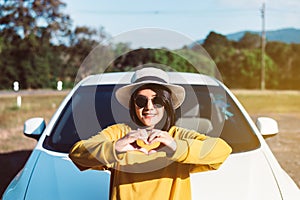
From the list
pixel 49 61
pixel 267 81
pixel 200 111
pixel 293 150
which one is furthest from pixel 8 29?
pixel 200 111

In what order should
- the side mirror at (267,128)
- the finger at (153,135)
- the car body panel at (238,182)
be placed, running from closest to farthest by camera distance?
the finger at (153,135), the car body panel at (238,182), the side mirror at (267,128)

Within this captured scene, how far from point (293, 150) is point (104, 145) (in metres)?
7.85

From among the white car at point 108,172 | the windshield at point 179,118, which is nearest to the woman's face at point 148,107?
the white car at point 108,172

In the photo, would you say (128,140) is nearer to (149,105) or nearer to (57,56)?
(149,105)

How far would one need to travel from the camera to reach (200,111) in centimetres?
409

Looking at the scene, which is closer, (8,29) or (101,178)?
(101,178)

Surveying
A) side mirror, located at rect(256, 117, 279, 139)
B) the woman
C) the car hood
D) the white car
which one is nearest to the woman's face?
the woman

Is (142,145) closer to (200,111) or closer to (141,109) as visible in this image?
(141,109)

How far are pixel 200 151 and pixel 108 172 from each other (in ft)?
3.63

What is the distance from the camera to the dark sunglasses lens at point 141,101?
1815 mm

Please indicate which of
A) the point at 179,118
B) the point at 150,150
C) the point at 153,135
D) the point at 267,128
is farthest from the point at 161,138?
the point at 267,128

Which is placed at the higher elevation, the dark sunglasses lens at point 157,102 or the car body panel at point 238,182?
the dark sunglasses lens at point 157,102

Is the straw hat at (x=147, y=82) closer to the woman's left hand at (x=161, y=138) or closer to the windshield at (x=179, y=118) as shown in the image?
the woman's left hand at (x=161, y=138)

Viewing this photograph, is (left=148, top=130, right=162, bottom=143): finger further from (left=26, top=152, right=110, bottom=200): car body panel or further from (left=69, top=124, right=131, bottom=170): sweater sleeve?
(left=26, top=152, right=110, bottom=200): car body panel
